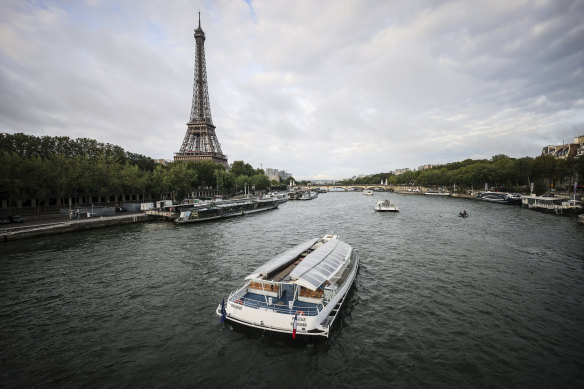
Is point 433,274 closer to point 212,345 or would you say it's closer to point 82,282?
point 212,345

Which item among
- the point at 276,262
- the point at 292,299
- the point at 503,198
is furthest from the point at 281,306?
the point at 503,198

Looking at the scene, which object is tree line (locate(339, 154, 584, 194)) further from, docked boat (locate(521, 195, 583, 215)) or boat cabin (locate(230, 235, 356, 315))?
boat cabin (locate(230, 235, 356, 315))

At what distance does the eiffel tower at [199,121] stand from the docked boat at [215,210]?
6694 cm

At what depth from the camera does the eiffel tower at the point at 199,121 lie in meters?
138

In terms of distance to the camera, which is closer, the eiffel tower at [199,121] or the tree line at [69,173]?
the tree line at [69,173]

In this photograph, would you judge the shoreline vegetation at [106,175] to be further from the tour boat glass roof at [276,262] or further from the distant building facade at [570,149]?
the tour boat glass roof at [276,262]

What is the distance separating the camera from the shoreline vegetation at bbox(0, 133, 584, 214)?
1903 inches

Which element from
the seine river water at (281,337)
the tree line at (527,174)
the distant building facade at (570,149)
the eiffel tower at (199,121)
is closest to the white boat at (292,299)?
the seine river water at (281,337)

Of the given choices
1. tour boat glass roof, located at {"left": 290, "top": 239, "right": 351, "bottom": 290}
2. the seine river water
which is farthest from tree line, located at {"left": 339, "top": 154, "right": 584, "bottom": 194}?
tour boat glass roof, located at {"left": 290, "top": 239, "right": 351, "bottom": 290}

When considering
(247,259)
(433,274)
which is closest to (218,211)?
(247,259)

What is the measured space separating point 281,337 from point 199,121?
144 meters

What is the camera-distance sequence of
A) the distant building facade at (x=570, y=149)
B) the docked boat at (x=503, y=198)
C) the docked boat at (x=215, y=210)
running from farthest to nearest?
the distant building facade at (x=570, y=149), the docked boat at (x=503, y=198), the docked boat at (x=215, y=210)

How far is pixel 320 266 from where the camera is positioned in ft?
61.3

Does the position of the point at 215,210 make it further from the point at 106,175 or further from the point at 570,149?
the point at 570,149
